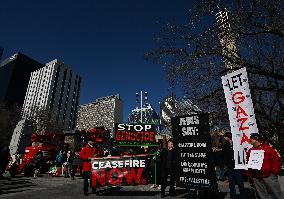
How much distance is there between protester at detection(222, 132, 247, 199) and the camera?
721cm

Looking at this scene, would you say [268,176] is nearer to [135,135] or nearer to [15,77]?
[135,135]

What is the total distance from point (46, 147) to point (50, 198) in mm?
10880

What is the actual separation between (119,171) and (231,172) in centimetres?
428

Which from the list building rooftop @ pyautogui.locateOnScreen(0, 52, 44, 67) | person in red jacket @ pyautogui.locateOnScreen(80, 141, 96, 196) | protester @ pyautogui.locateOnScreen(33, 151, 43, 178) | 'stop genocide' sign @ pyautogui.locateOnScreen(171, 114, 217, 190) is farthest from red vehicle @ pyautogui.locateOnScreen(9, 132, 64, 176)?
building rooftop @ pyautogui.locateOnScreen(0, 52, 44, 67)

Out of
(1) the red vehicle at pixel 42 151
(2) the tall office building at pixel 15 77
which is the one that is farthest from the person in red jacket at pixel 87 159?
(2) the tall office building at pixel 15 77

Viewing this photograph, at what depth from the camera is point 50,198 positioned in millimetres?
8609

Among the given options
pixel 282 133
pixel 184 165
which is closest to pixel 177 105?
pixel 282 133

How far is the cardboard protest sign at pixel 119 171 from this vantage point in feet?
32.8

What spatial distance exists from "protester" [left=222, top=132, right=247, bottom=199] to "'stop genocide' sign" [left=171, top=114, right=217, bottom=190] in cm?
54

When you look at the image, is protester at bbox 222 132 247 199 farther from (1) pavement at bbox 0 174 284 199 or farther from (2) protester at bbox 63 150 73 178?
(2) protester at bbox 63 150 73 178

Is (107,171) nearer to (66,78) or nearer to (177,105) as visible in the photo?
→ (177,105)

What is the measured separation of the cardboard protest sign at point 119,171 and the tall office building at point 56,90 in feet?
485

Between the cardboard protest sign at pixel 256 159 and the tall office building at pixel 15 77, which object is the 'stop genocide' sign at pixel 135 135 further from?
the tall office building at pixel 15 77

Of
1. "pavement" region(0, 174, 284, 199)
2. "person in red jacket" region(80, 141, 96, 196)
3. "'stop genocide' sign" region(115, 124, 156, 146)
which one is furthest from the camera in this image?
"'stop genocide' sign" region(115, 124, 156, 146)
